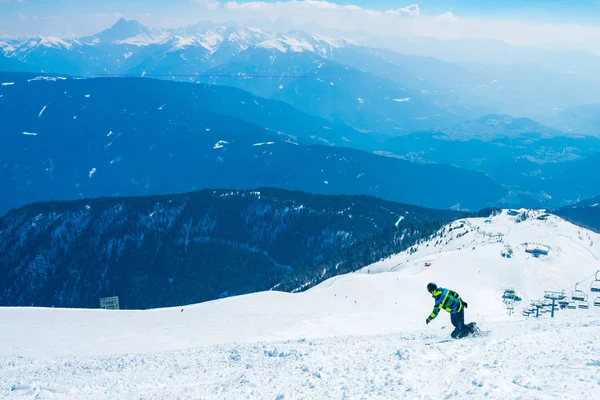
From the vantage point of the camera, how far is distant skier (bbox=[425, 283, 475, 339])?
2749 cm

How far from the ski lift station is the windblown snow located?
29.5m

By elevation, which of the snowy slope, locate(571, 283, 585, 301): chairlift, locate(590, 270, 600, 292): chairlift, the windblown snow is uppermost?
the windblown snow

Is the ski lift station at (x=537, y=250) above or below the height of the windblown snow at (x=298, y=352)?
below

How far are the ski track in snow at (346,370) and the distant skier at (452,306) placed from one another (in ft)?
4.28

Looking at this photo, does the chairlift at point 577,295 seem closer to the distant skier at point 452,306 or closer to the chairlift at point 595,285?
the chairlift at point 595,285

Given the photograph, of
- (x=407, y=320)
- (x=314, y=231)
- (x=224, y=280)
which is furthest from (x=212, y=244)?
(x=407, y=320)

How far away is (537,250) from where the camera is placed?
89938mm

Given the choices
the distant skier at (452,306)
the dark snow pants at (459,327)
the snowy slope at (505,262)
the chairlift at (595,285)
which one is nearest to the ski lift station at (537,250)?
the snowy slope at (505,262)

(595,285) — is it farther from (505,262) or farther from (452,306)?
(452,306)

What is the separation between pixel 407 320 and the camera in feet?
151

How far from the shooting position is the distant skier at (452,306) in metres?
27.5

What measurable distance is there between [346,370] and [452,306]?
26.4 feet

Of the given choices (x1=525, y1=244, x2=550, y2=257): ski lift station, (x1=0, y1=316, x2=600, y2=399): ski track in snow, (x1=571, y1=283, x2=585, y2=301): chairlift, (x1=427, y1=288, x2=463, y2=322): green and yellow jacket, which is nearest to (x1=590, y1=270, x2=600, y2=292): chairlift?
(x1=571, y1=283, x2=585, y2=301): chairlift

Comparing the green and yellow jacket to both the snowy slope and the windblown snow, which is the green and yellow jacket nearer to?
the windblown snow
